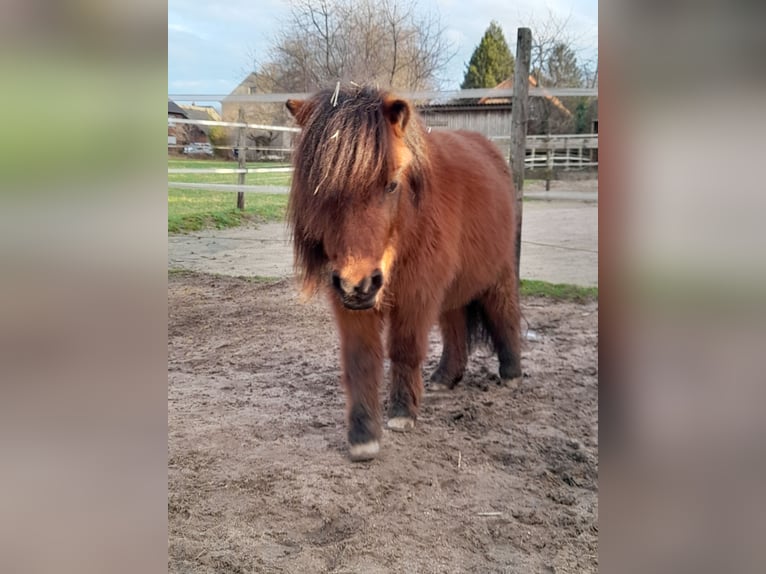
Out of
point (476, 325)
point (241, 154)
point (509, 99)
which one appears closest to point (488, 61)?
point (509, 99)

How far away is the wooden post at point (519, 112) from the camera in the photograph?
3795 millimetres

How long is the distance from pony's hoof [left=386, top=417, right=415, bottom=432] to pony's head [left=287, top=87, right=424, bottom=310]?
839 millimetres

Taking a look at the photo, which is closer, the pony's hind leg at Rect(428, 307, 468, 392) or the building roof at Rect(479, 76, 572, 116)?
the pony's hind leg at Rect(428, 307, 468, 392)

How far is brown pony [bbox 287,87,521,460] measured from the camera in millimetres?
1897

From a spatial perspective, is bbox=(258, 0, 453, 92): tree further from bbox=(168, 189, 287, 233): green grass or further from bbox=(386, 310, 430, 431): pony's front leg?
bbox=(168, 189, 287, 233): green grass

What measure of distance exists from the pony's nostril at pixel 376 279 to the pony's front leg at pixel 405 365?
446 millimetres

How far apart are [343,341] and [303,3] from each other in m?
1.51

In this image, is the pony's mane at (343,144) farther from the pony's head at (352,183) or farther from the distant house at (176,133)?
the distant house at (176,133)

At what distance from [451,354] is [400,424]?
71cm

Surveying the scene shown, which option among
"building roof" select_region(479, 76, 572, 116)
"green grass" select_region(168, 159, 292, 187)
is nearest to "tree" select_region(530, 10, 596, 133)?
"building roof" select_region(479, 76, 572, 116)

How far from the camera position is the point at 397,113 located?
6.66ft

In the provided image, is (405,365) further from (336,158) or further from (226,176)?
(226,176)
